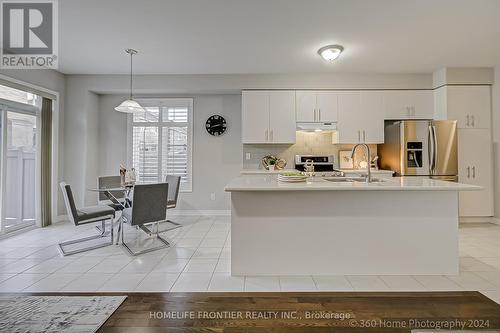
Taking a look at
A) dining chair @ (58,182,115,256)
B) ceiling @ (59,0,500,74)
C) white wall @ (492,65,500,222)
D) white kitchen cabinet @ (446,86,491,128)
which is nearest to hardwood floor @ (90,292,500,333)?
dining chair @ (58,182,115,256)

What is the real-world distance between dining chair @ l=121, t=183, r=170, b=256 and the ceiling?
190cm

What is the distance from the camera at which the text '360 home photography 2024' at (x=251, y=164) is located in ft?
6.93

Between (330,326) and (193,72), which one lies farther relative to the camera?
(193,72)

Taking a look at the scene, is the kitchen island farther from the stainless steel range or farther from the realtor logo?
the realtor logo

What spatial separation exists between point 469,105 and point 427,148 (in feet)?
3.59

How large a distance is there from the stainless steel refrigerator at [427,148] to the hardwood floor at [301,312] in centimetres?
256

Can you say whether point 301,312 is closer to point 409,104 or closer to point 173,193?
point 173,193

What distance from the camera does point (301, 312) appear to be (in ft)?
6.32

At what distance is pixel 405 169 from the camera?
4348 millimetres

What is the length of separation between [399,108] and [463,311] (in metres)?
3.62

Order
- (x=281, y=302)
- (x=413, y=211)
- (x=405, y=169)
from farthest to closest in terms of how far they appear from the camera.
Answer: (x=405, y=169) → (x=413, y=211) → (x=281, y=302)

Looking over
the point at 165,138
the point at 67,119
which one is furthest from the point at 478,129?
the point at 67,119

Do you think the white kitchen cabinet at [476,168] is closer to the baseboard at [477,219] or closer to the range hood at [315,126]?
the baseboard at [477,219]

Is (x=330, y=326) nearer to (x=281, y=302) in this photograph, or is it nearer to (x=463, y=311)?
(x=281, y=302)
